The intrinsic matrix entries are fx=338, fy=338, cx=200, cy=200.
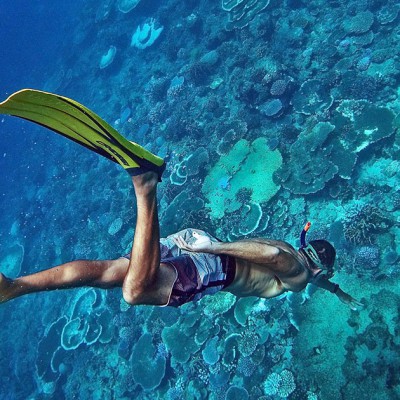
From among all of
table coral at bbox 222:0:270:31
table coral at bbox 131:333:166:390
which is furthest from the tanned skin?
table coral at bbox 222:0:270:31

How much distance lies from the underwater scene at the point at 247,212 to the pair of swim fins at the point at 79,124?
16.6ft

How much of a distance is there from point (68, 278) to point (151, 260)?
827 millimetres

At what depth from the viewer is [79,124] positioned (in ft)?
7.59

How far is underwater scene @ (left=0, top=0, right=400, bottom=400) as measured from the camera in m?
6.02

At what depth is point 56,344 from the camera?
1018 centimetres

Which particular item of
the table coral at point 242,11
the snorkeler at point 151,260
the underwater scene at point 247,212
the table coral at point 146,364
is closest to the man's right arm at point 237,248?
the snorkeler at point 151,260

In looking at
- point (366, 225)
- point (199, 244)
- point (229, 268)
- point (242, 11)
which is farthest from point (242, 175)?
point (242, 11)

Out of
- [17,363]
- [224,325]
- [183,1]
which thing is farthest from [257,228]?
[183,1]

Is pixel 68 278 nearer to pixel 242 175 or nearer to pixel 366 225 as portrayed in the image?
pixel 366 225

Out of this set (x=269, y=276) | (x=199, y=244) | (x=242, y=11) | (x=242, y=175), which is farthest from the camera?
(x=242, y=11)

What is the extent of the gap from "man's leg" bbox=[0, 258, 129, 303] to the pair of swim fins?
113 centimetres

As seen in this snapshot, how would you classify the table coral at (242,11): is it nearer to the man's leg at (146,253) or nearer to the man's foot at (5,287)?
the man's leg at (146,253)

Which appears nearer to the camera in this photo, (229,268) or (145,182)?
(145,182)

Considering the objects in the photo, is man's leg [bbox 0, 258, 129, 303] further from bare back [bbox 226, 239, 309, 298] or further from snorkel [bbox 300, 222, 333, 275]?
snorkel [bbox 300, 222, 333, 275]
